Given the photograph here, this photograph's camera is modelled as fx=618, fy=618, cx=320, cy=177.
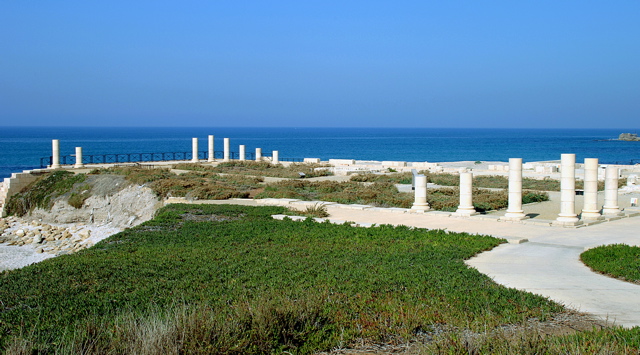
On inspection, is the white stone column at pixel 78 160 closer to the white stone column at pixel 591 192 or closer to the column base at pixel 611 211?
the white stone column at pixel 591 192

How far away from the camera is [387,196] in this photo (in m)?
25.2

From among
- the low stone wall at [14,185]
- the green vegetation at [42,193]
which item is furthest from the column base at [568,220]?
the low stone wall at [14,185]

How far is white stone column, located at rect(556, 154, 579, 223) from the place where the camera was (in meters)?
17.1

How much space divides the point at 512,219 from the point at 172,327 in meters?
13.4

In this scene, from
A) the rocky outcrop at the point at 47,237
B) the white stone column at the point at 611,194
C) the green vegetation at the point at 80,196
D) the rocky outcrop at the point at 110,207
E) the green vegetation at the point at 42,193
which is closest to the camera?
the white stone column at the point at 611,194

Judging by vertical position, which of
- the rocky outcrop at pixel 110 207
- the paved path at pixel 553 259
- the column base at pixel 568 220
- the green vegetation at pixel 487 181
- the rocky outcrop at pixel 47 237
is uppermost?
the column base at pixel 568 220

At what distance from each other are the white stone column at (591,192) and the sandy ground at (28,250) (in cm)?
1711

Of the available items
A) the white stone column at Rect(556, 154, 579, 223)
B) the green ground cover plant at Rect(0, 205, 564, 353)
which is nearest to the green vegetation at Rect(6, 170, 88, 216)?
the green ground cover plant at Rect(0, 205, 564, 353)

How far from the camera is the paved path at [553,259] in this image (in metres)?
9.01

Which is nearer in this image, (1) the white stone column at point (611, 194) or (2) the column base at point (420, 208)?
(1) the white stone column at point (611, 194)

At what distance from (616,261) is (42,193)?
2913 cm

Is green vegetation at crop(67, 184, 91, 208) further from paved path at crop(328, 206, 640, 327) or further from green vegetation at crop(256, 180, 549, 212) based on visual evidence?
paved path at crop(328, 206, 640, 327)

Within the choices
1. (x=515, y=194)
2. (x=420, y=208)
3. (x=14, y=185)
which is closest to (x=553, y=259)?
(x=515, y=194)

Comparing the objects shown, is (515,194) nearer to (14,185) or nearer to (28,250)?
(28,250)
